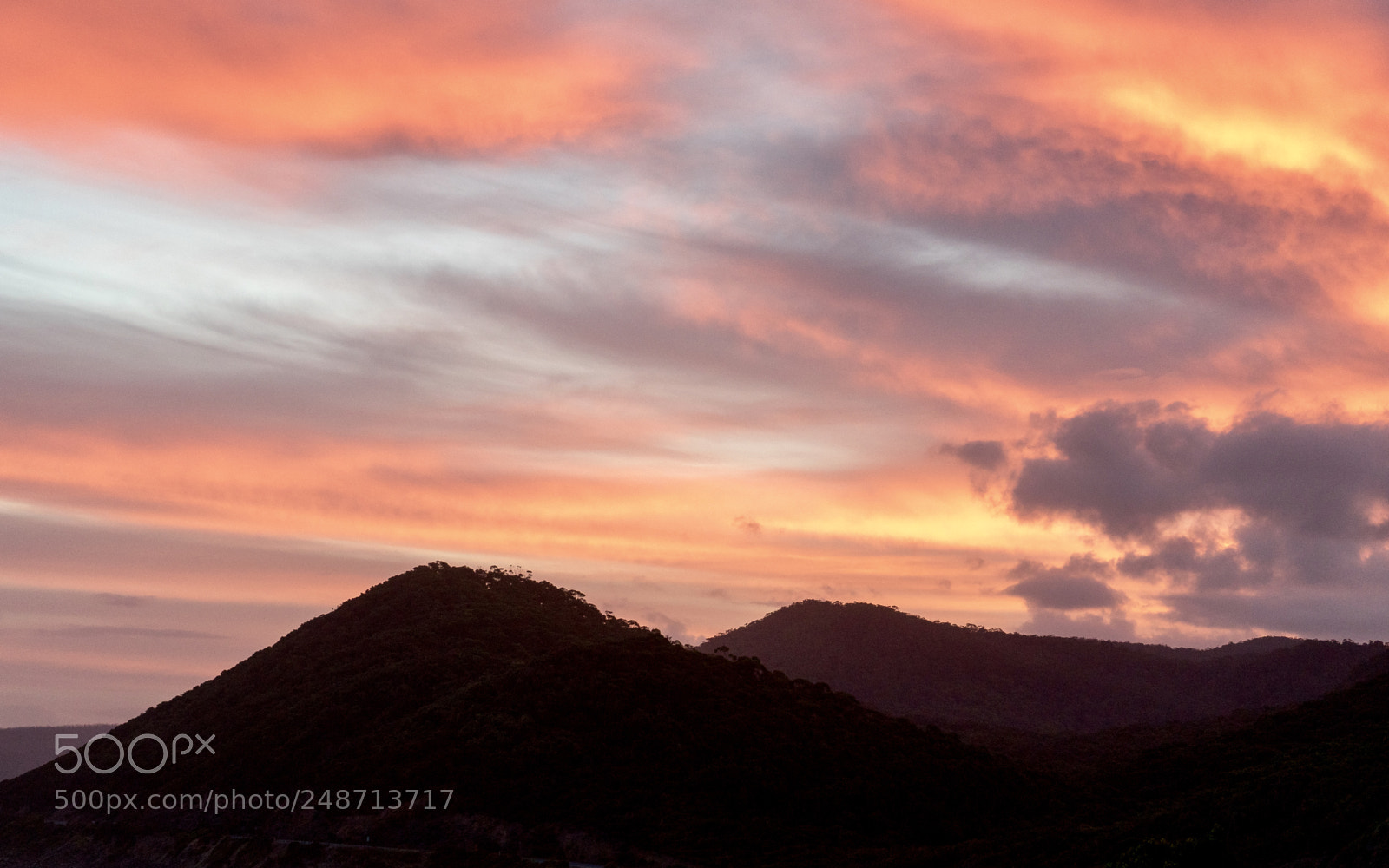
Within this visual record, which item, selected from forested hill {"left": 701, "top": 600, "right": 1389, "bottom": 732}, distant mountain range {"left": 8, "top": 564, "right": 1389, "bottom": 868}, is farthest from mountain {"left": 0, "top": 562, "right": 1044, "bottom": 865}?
forested hill {"left": 701, "top": 600, "right": 1389, "bottom": 732}

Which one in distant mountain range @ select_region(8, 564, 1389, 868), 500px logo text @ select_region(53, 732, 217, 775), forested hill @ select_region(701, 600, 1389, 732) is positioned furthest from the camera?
forested hill @ select_region(701, 600, 1389, 732)

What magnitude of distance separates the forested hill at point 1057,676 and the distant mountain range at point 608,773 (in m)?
58.3

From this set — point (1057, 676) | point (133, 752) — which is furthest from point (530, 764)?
point (1057, 676)

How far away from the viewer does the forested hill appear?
160750mm

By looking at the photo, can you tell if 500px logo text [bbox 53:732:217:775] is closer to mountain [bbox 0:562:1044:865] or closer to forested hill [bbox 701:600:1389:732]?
mountain [bbox 0:562:1044:865]

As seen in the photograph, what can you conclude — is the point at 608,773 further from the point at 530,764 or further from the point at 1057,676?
the point at 1057,676

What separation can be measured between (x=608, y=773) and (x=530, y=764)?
528 centimetres

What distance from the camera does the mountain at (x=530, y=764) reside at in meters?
59.8

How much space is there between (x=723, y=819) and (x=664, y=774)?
7555 millimetres

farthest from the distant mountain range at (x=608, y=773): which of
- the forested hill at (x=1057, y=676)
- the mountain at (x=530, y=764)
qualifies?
the forested hill at (x=1057, y=676)

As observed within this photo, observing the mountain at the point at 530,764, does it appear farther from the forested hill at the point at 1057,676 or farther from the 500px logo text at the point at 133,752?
the forested hill at the point at 1057,676

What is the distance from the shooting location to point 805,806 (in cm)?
6269

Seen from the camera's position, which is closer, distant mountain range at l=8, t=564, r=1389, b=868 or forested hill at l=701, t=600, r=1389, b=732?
distant mountain range at l=8, t=564, r=1389, b=868

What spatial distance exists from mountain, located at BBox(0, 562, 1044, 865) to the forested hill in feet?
238
